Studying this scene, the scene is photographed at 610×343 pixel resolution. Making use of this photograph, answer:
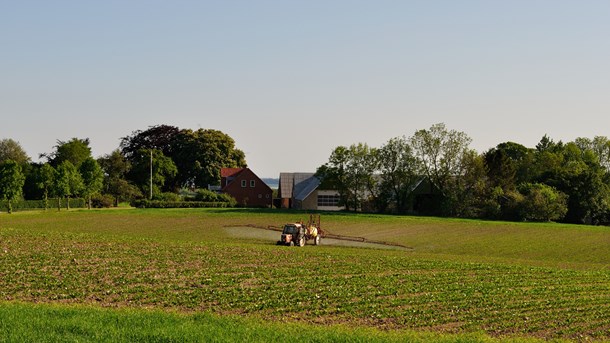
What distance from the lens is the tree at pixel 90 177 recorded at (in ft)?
332

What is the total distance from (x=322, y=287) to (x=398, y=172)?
68380 mm

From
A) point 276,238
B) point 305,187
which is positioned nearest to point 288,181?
point 305,187

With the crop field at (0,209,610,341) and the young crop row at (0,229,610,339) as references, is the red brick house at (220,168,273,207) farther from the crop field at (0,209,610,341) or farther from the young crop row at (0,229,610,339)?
the young crop row at (0,229,610,339)

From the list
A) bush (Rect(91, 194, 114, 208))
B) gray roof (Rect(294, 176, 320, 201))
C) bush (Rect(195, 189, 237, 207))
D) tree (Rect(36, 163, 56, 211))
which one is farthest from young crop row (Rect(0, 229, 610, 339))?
bush (Rect(91, 194, 114, 208))

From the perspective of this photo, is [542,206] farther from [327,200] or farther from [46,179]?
[46,179]

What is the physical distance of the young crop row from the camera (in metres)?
22.8

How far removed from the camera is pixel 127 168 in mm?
123000

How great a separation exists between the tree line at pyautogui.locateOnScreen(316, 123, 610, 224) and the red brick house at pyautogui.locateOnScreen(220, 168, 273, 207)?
2166cm

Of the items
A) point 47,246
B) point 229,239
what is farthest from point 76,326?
point 229,239

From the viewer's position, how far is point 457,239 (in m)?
61.1

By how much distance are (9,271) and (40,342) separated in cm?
1350

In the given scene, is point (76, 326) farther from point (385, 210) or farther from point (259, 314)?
point (385, 210)

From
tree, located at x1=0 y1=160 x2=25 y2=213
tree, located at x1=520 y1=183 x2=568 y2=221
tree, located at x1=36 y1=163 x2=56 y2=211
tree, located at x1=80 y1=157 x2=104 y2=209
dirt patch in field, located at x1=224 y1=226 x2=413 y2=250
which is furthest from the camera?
tree, located at x1=80 y1=157 x2=104 y2=209

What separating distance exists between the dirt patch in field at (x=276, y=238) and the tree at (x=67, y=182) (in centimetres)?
3861
